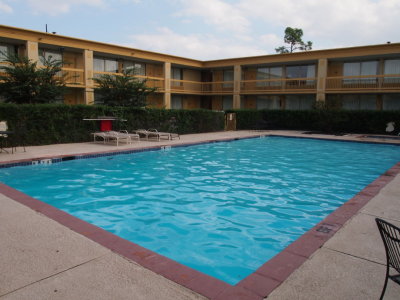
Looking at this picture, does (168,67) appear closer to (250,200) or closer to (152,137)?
(152,137)

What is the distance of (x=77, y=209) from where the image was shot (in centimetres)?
643

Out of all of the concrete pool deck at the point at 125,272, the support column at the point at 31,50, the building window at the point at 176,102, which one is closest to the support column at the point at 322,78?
the building window at the point at 176,102

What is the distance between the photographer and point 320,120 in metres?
23.5

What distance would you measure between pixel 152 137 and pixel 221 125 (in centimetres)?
773

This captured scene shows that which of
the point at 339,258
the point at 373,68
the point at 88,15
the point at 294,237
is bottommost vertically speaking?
the point at 294,237

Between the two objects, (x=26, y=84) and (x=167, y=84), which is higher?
(x=167, y=84)

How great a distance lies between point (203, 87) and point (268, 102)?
20.8 ft

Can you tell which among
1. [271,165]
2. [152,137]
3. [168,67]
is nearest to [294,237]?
[271,165]

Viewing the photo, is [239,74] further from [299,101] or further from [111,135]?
[111,135]

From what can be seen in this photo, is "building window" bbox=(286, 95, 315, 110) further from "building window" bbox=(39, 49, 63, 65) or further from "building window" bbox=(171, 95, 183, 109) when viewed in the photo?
"building window" bbox=(39, 49, 63, 65)

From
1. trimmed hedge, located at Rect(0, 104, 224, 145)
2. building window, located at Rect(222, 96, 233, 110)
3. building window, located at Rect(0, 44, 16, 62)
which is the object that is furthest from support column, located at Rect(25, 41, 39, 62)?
building window, located at Rect(222, 96, 233, 110)

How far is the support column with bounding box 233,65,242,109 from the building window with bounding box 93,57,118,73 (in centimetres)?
1020

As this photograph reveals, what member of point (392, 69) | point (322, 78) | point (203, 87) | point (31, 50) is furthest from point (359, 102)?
point (31, 50)

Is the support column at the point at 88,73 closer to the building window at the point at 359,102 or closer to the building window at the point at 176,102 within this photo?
the building window at the point at 176,102
